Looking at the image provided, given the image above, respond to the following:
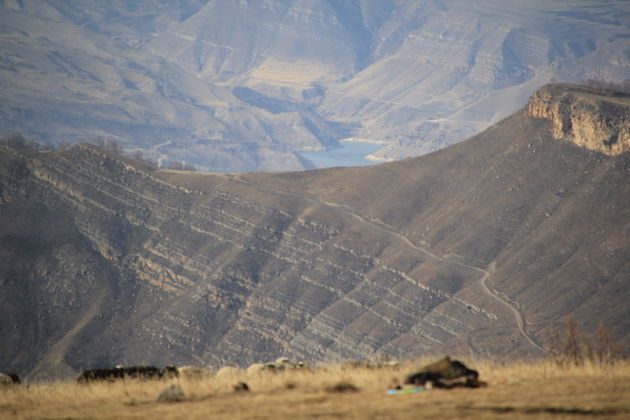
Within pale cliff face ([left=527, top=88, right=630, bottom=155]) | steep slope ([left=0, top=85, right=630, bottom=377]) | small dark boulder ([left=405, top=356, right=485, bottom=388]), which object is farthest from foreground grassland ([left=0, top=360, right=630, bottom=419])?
pale cliff face ([left=527, top=88, right=630, bottom=155])

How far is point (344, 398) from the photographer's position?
23141mm

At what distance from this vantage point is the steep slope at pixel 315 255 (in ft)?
330

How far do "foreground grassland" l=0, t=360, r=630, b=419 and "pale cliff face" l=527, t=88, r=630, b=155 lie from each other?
314ft

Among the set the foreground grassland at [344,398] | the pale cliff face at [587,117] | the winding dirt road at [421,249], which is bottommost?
the foreground grassland at [344,398]

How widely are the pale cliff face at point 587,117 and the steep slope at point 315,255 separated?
91 cm

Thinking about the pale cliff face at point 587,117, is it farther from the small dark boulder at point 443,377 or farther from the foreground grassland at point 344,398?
the small dark boulder at point 443,377

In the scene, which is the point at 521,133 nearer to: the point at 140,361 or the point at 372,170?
the point at 372,170

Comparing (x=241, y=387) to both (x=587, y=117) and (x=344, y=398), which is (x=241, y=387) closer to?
(x=344, y=398)

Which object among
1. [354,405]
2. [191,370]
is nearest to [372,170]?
[191,370]

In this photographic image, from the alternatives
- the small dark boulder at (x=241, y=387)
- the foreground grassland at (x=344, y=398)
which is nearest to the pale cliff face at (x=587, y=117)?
the foreground grassland at (x=344, y=398)

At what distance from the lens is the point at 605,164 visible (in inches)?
4628

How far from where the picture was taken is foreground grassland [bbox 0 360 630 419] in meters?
21.1

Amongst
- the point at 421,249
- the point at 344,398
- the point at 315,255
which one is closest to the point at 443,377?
the point at 344,398

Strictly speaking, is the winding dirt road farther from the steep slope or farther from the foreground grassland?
the foreground grassland
